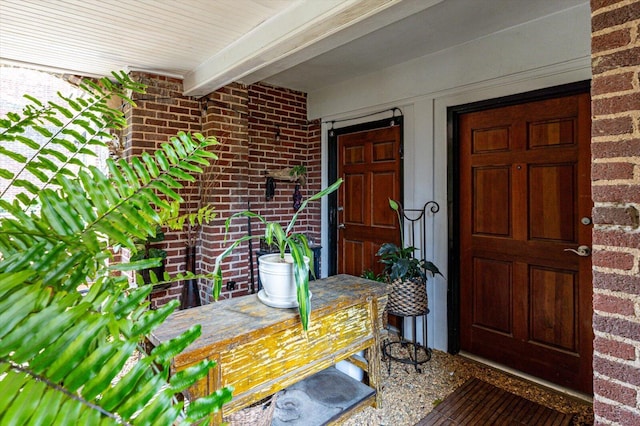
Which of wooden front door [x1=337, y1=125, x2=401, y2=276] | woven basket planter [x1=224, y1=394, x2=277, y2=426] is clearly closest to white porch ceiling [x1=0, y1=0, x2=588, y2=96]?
wooden front door [x1=337, y1=125, x2=401, y2=276]

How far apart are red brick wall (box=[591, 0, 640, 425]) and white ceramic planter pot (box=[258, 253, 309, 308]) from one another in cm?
107

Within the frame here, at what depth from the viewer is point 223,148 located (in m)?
3.12

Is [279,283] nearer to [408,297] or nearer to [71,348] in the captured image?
[71,348]

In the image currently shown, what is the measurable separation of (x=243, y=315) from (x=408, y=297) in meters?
1.41

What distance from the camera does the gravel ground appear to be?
1979 millimetres

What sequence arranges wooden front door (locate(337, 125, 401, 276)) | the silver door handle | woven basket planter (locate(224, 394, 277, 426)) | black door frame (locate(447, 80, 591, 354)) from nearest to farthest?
woven basket planter (locate(224, 394, 277, 426)), the silver door handle, black door frame (locate(447, 80, 591, 354)), wooden front door (locate(337, 125, 401, 276))

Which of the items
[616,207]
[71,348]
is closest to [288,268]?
[71,348]

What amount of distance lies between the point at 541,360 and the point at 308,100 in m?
3.19

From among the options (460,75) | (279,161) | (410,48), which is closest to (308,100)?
(279,161)

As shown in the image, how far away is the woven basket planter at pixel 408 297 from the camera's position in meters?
2.50

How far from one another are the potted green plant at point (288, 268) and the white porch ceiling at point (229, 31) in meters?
1.04

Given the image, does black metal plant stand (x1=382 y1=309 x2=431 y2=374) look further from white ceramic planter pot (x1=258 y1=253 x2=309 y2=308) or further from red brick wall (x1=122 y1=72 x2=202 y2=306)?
red brick wall (x1=122 y1=72 x2=202 y2=306)

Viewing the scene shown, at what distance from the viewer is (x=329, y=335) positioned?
1.65m

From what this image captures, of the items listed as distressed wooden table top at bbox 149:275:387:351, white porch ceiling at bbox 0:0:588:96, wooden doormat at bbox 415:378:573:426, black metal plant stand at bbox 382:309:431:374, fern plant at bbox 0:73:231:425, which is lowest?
wooden doormat at bbox 415:378:573:426
